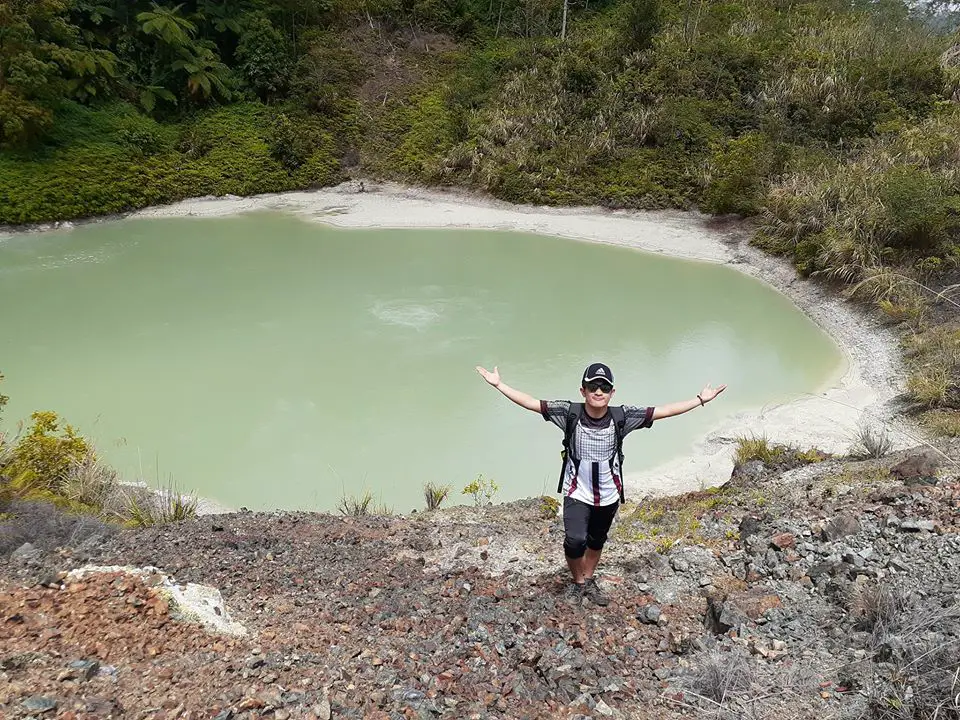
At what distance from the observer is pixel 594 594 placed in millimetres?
3613

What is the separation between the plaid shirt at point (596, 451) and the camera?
10.8 feet

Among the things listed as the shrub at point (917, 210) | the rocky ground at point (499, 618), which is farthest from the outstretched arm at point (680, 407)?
the shrub at point (917, 210)

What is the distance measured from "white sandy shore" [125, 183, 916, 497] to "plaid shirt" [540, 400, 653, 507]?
10.8 ft

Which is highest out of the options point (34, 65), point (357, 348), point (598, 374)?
point (34, 65)

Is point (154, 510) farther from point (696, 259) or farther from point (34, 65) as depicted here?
point (34, 65)

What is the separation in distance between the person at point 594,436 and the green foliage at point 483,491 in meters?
2.69

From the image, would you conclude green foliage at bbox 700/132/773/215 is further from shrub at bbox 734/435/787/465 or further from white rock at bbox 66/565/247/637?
white rock at bbox 66/565/247/637

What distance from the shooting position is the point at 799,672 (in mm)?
2574

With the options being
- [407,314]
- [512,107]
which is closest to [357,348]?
[407,314]

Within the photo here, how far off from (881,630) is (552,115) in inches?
696

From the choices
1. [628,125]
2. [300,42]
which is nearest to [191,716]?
[628,125]

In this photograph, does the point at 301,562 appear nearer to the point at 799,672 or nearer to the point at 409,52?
the point at 799,672

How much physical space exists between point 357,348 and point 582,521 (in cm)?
673

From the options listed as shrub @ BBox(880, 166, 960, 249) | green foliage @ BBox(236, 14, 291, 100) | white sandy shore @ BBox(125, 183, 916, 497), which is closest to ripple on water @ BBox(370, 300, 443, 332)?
white sandy shore @ BBox(125, 183, 916, 497)
